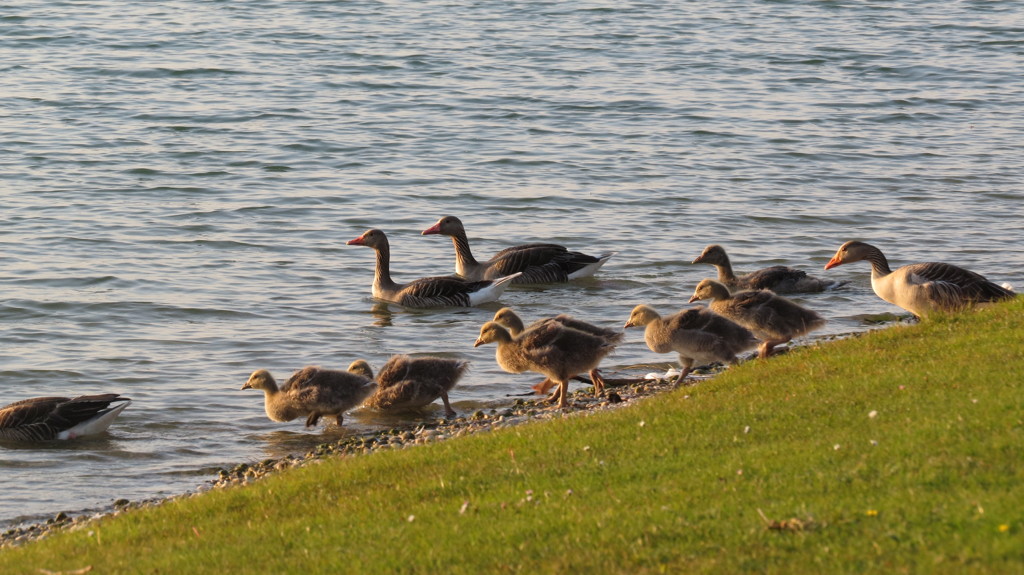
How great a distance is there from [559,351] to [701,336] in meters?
1.52

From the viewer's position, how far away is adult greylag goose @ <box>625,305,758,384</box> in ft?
45.8

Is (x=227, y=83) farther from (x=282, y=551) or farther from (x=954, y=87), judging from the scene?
(x=282, y=551)

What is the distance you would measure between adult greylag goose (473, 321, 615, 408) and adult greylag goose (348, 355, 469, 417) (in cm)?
95

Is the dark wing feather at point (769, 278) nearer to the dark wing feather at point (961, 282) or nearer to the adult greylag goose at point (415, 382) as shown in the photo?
the dark wing feather at point (961, 282)

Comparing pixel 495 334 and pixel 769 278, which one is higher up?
pixel 495 334

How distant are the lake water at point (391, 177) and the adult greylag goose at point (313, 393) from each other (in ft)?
1.05

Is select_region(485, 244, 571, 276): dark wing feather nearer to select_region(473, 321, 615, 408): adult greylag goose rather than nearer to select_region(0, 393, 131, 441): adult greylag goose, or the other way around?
select_region(473, 321, 615, 408): adult greylag goose

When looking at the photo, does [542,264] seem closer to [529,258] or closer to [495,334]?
A: [529,258]

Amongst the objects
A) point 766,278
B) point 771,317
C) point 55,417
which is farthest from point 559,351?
point 766,278

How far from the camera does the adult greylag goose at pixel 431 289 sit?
20.3 metres

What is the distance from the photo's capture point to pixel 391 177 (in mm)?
28125

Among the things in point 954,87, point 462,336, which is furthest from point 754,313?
point 954,87

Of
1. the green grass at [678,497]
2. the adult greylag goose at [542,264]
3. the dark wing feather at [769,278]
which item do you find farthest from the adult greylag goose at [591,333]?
the adult greylag goose at [542,264]

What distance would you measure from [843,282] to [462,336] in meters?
6.35
